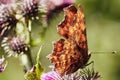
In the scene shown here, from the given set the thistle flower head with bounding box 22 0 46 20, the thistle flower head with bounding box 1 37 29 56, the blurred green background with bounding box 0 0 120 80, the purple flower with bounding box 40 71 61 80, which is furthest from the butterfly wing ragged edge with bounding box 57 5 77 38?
the blurred green background with bounding box 0 0 120 80

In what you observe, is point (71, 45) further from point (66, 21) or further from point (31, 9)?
point (31, 9)

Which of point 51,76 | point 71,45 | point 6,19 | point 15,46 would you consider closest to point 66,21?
point 71,45

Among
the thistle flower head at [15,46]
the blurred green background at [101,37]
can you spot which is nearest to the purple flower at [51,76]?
the thistle flower head at [15,46]

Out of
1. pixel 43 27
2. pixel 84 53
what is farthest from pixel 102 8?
pixel 84 53

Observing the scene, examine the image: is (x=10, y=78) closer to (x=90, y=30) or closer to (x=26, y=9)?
(x=90, y=30)

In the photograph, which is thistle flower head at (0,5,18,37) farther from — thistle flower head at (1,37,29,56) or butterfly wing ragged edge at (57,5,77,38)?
butterfly wing ragged edge at (57,5,77,38)

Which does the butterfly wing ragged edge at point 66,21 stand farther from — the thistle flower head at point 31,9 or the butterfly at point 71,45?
the thistle flower head at point 31,9
